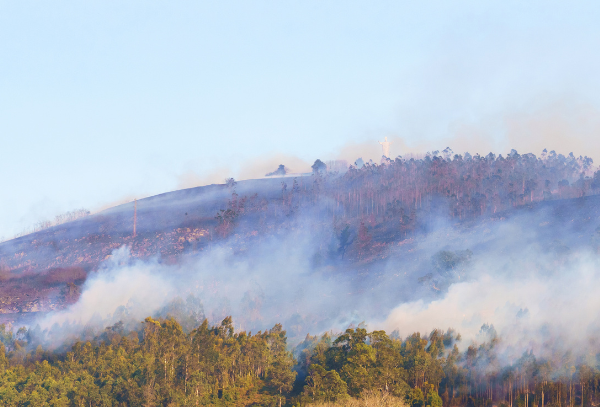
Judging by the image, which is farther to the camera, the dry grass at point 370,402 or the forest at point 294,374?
the forest at point 294,374

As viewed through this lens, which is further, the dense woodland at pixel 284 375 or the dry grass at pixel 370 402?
the dense woodland at pixel 284 375

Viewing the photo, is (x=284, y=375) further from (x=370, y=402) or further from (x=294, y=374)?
(x=370, y=402)

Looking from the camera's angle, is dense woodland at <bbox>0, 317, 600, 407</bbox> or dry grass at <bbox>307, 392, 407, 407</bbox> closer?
dry grass at <bbox>307, 392, 407, 407</bbox>

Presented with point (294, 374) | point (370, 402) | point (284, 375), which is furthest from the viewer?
point (294, 374)

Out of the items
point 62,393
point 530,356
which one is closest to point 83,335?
point 62,393

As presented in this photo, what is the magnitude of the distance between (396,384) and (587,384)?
32853 millimetres

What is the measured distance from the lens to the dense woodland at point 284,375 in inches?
3775

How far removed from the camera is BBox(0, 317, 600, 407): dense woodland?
9588 cm

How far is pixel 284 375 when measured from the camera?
345 ft

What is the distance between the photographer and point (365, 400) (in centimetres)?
8712

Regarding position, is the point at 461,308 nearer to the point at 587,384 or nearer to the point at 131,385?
the point at 587,384

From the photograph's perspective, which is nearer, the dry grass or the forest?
the dry grass

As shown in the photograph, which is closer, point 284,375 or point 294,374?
point 284,375

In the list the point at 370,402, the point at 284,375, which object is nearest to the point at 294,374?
the point at 284,375
